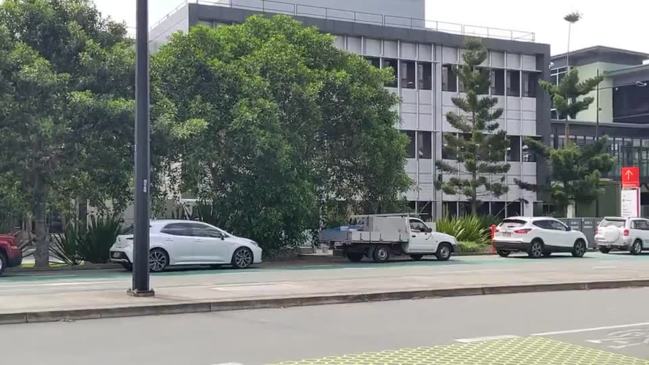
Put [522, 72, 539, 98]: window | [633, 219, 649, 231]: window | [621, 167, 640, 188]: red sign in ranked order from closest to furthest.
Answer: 1. [633, 219, 649, 231]: window
2. [621, 167, 640, 188]: red sign
3. [522, 72, 539, 98]: window

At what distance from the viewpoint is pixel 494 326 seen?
1096 centimetres

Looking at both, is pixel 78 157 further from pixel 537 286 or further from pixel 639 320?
pixel 639 320

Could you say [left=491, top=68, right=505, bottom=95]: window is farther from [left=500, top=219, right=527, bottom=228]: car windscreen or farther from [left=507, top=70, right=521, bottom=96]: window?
[left=500, top=219, right=527, bottom=228]: car windscreen

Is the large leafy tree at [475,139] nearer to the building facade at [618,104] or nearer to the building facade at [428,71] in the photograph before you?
the building facade at [428,71]

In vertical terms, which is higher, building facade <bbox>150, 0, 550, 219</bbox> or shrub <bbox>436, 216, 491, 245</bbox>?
building facade <bbox>150, 0, 550, 219</bbox>

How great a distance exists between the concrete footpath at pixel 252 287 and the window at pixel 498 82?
24983 mm

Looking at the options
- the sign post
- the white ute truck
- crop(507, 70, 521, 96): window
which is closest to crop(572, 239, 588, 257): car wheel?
the white ute truck

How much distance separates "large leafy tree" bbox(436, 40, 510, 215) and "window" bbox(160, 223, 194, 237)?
20.4 m

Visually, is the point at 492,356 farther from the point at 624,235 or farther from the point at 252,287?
the point at 624,235

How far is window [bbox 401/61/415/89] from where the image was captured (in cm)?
4316

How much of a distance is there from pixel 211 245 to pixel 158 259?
160 centimetres

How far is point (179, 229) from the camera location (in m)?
21.3

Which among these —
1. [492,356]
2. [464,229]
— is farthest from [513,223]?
[492,356]

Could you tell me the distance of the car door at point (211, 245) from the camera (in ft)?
70.6
